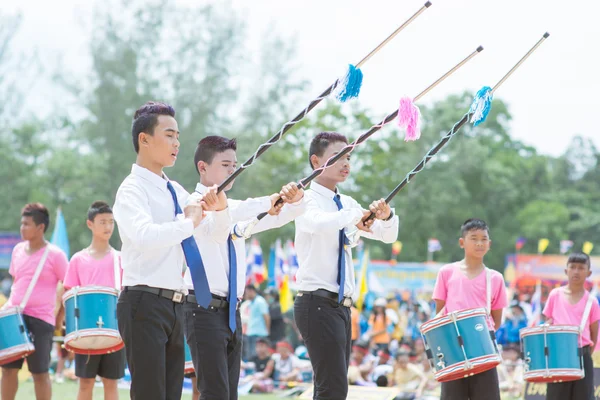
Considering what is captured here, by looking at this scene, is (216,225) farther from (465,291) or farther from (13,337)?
(13,337)

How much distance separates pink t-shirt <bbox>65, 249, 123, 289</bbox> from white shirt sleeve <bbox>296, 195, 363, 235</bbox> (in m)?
2.80

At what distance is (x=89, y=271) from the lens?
9094mm

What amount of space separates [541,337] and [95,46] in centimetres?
4269

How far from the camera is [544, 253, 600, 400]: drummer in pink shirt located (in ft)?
31.1

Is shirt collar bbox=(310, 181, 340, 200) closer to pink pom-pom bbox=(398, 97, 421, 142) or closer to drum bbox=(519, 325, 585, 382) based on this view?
pink pom-pom bbox=(398, 97, 421, 142)

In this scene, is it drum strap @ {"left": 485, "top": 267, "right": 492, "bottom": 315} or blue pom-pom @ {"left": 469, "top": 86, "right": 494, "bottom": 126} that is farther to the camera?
drum strap @ {"left": 485, "top": 267, "right": 492, "bottom": 315}

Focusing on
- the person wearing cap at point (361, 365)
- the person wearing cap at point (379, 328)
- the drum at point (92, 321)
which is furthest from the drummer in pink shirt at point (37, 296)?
the person wearing cap at point (379, 328)

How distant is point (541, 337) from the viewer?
363 inches

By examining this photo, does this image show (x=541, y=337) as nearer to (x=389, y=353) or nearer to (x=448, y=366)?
(x=448, y=366)

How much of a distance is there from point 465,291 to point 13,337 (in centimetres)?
441

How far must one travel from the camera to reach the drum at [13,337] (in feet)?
29.1

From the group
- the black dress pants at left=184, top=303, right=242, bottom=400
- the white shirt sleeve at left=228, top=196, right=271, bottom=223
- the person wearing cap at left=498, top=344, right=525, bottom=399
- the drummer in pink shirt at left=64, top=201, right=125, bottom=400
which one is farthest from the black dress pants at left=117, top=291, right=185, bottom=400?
the person wearing cap at left=498, top=344, right=525, bottom=399

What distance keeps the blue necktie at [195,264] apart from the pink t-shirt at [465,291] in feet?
10.4

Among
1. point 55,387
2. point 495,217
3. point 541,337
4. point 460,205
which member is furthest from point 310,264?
point 495,217
